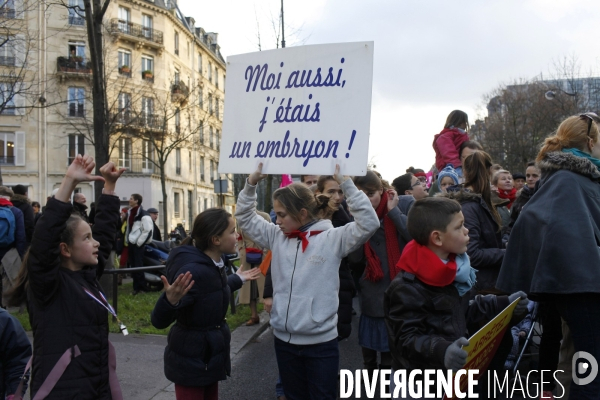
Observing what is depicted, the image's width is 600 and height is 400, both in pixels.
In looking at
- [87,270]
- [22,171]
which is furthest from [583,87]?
[87,270]

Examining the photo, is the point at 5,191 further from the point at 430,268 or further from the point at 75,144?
the point at 75,144

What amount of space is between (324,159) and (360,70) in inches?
24.0

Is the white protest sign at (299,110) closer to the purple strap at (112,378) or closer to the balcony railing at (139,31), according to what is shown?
the purple strap at (112,378)

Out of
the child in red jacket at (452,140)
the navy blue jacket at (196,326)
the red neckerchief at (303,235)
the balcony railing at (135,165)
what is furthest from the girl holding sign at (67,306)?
the balcony railing at (135,165)

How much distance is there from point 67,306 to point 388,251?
8.73ft

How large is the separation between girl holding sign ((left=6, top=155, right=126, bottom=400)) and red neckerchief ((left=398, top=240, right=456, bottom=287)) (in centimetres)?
173

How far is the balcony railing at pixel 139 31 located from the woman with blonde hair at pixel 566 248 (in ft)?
143

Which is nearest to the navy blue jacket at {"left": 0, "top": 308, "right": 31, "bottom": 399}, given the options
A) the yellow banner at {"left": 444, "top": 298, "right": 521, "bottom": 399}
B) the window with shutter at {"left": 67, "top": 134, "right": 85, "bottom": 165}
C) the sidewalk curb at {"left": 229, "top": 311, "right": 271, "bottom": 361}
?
the yellow banner at {"left": 444, "top": 298, "right": 521, "bottom": 399}

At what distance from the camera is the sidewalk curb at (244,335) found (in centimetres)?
687

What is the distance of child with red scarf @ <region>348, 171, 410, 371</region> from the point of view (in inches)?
184

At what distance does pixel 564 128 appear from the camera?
3.81 metres

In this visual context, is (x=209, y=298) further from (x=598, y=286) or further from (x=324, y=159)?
(x=598, y=286)

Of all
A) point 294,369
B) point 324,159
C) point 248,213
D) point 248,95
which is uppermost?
point 248,95

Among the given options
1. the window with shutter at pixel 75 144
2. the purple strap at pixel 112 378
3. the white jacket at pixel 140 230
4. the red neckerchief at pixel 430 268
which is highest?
the window with shutter at pixel 75 144
